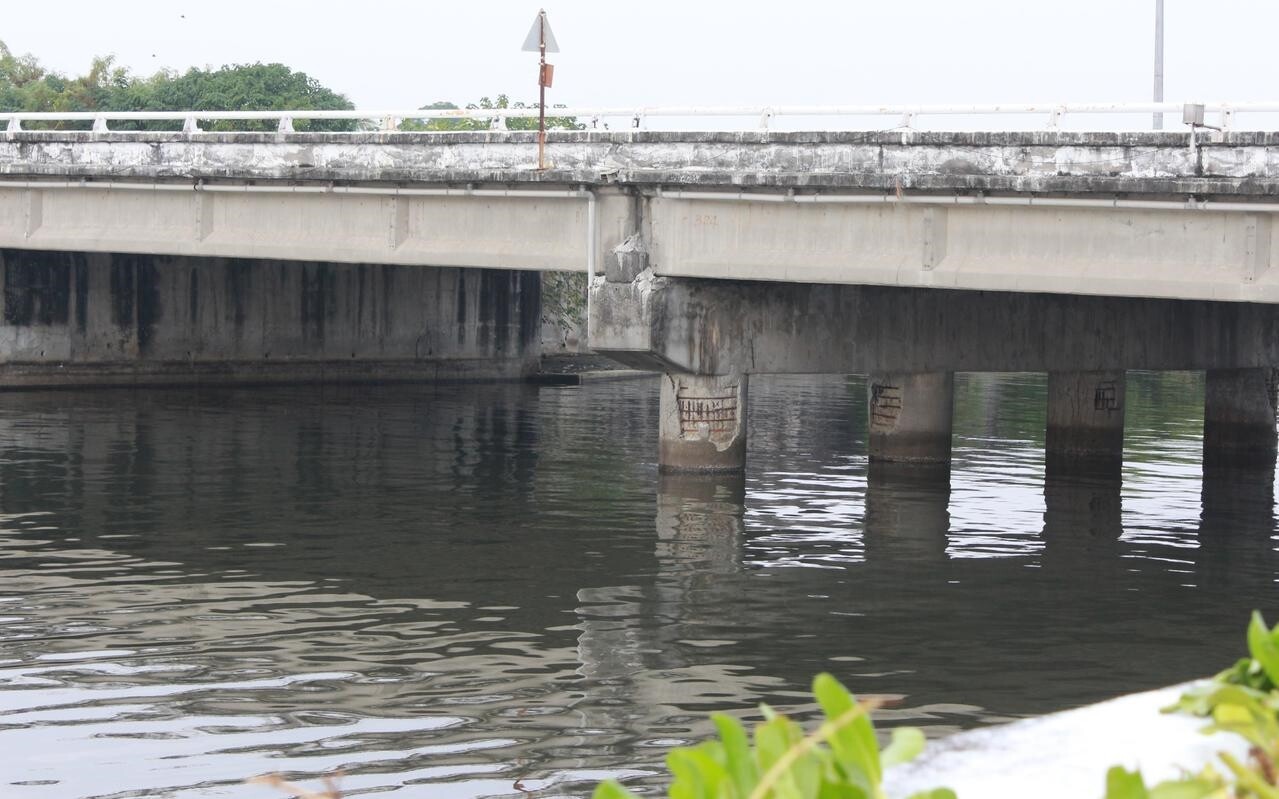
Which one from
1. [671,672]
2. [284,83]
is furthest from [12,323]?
[284,83]

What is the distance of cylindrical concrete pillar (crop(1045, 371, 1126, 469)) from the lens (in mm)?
31312

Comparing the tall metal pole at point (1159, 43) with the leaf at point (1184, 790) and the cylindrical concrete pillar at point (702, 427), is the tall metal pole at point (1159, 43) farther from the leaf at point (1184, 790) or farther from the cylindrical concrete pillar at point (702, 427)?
the leaf at point (1184, 790)

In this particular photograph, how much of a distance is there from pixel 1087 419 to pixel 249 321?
74.0 ft

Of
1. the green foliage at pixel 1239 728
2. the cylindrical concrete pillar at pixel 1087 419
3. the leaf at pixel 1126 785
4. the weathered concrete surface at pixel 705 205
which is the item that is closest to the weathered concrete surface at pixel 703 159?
the weathered concrete surface at pixel 705 205

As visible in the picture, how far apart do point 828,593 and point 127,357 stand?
2898 centimetres

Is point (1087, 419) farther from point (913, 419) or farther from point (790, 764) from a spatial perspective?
point (790, 764)

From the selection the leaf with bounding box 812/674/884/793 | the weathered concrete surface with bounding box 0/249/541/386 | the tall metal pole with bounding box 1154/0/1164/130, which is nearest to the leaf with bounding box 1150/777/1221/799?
the leaf with bounding box 812/674/884/793

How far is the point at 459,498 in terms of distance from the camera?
24969 millimetres

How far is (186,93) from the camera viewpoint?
3314 inches

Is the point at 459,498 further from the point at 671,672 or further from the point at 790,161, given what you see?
the point at 671,672

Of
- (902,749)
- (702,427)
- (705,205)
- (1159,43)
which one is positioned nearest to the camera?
(902,749)

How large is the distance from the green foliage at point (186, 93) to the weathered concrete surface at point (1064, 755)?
79686 mm

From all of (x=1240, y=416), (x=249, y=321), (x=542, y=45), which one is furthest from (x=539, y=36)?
(x=249, y=321)

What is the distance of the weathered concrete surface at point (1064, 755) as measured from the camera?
10.8 ft
